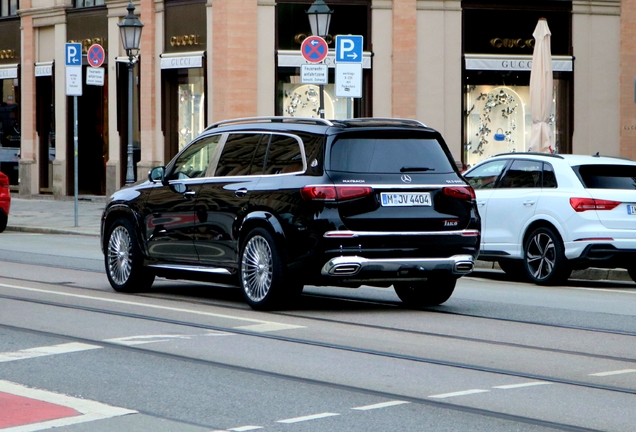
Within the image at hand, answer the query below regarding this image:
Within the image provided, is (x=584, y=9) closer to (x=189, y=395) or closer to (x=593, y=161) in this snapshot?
(x=593, y=161)

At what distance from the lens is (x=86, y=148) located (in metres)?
33.8

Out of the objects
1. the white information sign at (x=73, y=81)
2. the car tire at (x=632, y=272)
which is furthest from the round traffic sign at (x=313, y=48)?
the car tire at (x=632, y=272)

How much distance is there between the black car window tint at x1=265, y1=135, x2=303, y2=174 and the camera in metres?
11.1

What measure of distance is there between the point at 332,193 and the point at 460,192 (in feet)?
4.28

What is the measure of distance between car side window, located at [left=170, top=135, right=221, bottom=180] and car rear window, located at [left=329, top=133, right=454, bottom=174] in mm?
1670

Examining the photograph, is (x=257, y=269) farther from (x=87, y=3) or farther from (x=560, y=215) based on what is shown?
(x=87, y=3)

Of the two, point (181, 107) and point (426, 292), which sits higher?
point (181, 107)

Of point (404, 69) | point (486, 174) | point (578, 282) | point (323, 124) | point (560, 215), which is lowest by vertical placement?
point (578, 282)

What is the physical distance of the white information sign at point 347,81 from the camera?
19.3m

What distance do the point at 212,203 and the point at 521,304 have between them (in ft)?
10.7

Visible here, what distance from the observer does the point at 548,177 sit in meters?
14.8

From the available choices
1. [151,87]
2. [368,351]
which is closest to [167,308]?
[368,351]

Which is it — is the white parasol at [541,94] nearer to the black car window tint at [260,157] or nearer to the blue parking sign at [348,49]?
the blue parking sign at [348,49]

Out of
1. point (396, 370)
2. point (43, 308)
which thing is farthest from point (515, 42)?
point (396, 370)
